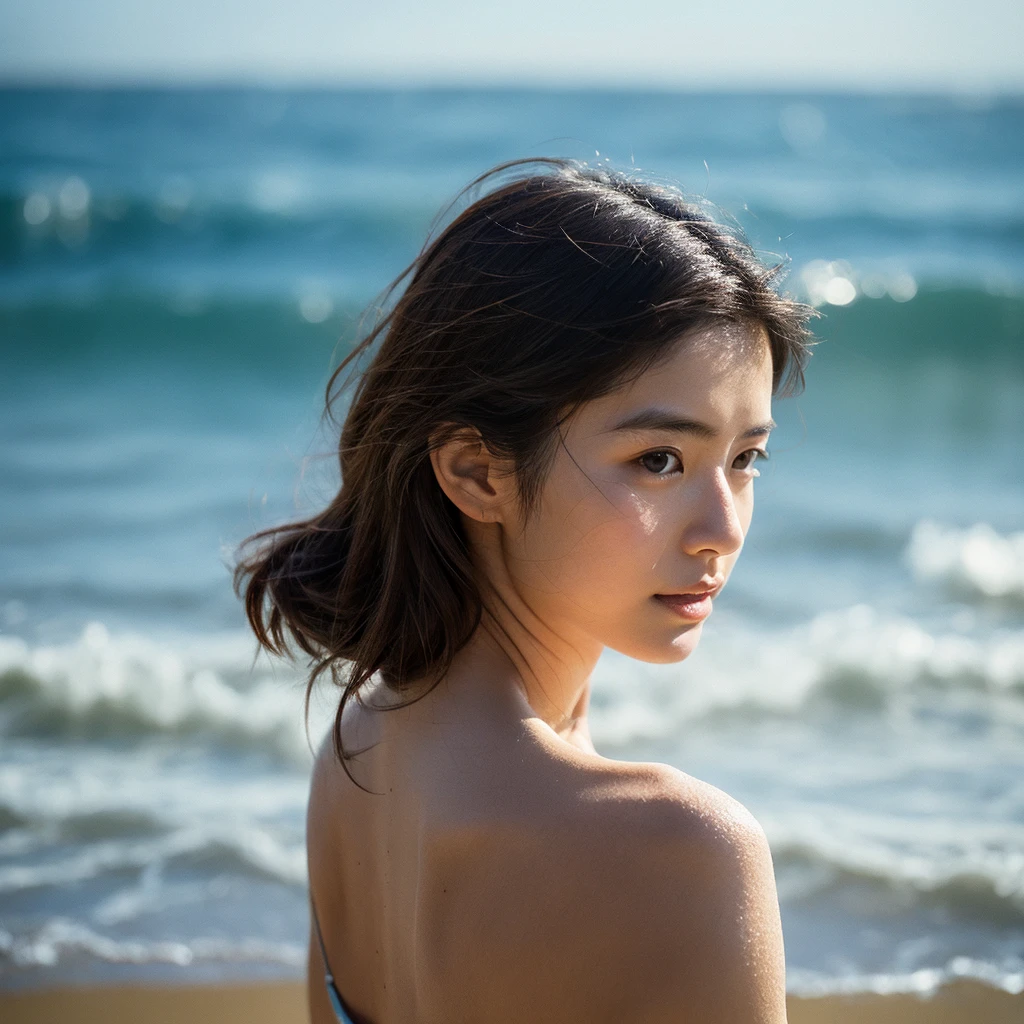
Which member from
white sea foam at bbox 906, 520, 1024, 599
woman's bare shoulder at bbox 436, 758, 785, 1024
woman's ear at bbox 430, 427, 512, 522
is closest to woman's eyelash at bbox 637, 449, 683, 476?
woman's ear at bbox 430, 427, 512, 522

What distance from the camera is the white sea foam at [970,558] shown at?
5.87m

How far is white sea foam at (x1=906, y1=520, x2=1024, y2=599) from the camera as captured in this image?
5.87m

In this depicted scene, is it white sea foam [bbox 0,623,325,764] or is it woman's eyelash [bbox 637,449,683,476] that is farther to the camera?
white sea foam [bbox 0,623,325,764]

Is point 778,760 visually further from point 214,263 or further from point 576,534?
point 214,263

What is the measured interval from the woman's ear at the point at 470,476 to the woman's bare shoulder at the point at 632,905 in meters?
0.41

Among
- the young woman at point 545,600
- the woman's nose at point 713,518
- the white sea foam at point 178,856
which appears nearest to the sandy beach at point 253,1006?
the white sea foam at point 178,856

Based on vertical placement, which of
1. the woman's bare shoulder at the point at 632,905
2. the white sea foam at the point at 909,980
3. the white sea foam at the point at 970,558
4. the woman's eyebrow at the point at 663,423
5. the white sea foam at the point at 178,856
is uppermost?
the woman's eyebrow at the point at 663,423

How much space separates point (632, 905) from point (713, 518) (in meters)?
0.51

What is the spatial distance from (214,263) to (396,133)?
917cm

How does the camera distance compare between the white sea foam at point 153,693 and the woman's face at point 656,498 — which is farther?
the white sea foam at point 153,693

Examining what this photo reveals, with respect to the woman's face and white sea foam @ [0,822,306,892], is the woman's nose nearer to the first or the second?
the woman's face

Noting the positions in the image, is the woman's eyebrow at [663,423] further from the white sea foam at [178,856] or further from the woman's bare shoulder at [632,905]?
the white sea foam at [178,856]

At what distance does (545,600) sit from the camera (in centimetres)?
170

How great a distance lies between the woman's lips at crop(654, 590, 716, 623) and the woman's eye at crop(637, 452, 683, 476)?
19 cm
